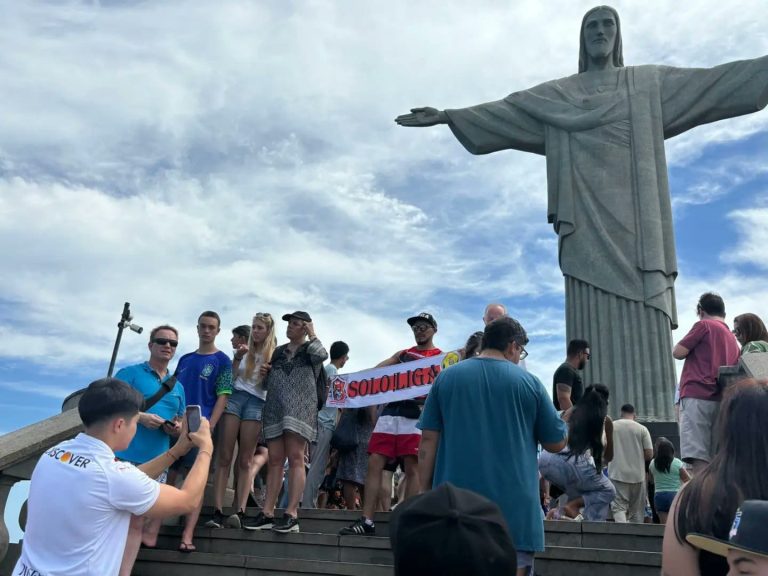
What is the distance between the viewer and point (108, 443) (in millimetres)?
3135

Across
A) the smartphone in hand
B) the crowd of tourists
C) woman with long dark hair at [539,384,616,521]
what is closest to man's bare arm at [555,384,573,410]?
the crowd of tourists

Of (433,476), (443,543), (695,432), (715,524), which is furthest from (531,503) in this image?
(695,432)

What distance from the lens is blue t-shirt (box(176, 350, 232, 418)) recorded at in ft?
21.7

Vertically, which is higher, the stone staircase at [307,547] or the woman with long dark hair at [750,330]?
the woman with long dark hair at [750,330]

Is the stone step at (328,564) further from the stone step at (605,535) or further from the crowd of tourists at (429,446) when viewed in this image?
the stone step at (605,535)

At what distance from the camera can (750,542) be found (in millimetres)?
1722

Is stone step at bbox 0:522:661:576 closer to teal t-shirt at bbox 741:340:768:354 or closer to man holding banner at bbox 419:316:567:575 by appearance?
man holding banner at bbox 419:316:567:575

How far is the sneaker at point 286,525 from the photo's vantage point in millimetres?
6152

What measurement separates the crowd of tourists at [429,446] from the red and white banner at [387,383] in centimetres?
12

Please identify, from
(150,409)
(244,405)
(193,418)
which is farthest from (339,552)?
(193,418)

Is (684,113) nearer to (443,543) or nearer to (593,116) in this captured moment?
(593,116)

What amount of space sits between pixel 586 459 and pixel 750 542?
15.6ft

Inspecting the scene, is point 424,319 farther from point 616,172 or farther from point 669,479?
point 616,172

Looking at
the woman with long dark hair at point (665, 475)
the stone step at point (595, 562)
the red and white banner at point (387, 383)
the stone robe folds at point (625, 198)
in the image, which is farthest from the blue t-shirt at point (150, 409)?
the stone robe folds at point (625, 198)
